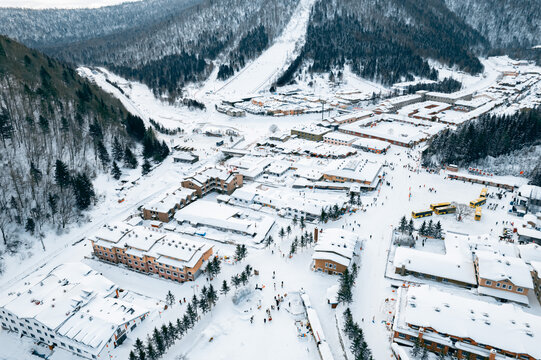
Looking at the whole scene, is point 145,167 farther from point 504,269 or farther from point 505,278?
point 505,278

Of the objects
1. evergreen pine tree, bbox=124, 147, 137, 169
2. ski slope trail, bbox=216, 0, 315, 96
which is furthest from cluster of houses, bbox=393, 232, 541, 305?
ski slope trail, bbox=216, 0, 315, 96

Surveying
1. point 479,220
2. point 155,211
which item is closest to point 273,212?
point 155,211

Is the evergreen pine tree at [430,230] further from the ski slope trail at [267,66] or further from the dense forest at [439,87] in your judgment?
the ski slope trail at [267,66]

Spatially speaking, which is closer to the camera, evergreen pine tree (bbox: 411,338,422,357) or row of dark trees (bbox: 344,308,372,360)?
row of dark trees (bbox: 344,308,372,360)

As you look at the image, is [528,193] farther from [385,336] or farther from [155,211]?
[155,211]

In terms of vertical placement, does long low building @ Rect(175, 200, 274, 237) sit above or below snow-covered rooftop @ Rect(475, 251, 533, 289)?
below

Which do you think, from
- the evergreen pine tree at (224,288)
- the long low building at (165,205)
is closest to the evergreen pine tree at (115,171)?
the long low building at (165,205)

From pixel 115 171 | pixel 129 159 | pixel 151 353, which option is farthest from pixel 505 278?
pixel 129 159

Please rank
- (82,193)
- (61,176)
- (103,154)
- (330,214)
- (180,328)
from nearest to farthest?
(180,328)
(330,214)
(82,193)
(61,176)
(103,154)

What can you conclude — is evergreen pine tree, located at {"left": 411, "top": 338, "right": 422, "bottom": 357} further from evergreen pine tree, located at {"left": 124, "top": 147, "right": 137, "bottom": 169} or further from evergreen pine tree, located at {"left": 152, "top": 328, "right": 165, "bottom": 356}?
evergreen pine tree, located at {"left": 124, "top": 147, "right": 137, "bottom": 169}
